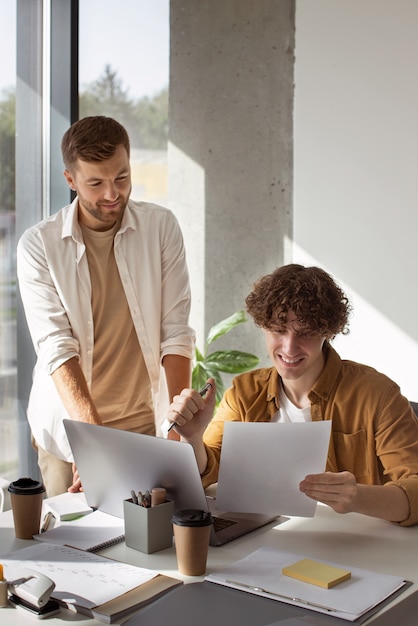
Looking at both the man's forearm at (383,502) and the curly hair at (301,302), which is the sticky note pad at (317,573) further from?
the curly hair at (301,302)

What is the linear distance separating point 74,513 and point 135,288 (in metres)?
0.93

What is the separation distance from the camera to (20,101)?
3.51 metres

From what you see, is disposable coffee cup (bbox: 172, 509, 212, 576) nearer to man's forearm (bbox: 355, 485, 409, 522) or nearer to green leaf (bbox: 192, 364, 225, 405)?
man's forearm (bbox: 355, 485, 409, 522)

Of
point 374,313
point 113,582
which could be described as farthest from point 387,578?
point 374,313

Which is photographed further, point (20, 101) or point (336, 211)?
point (336, 211)

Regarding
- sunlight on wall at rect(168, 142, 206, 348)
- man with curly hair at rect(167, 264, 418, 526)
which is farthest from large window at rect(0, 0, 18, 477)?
man with curly hair at rect(167, 264, 418, 526)

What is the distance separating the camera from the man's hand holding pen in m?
1.90

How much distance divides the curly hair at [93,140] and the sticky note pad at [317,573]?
1420 mm

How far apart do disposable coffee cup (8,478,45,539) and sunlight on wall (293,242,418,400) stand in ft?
7.30

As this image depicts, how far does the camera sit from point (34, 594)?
4.55ft

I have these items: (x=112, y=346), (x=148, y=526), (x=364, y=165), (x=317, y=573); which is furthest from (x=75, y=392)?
(x=364, y=165)

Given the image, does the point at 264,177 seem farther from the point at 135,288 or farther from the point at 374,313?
the point at 135,288

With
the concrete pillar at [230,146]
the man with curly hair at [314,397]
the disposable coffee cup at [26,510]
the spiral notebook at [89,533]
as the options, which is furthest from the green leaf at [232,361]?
the disposable coffee cup at [26,510]

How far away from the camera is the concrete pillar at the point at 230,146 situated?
4086 millimetres
